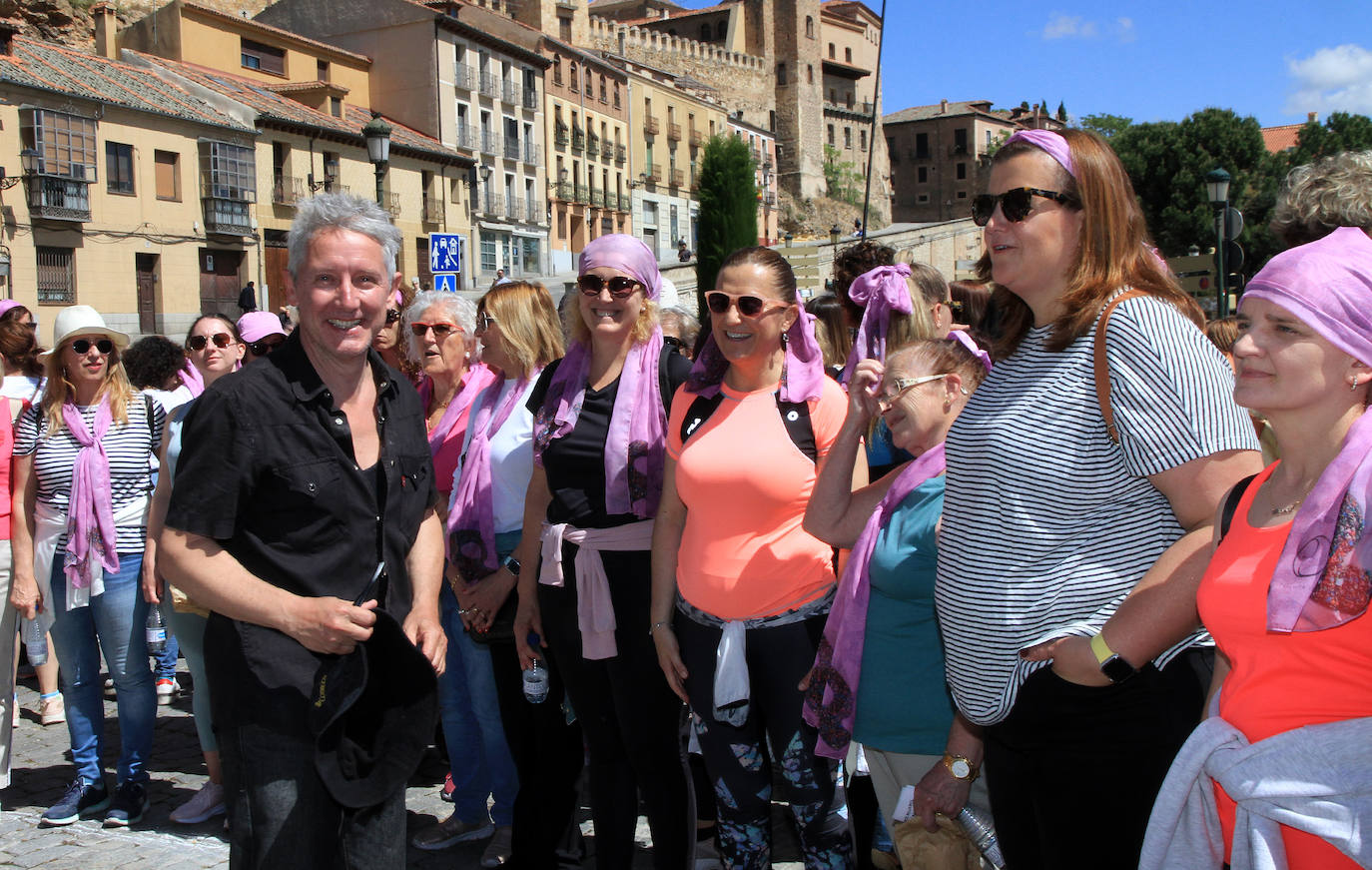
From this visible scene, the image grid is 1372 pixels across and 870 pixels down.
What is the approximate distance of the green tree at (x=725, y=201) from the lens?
4794cm

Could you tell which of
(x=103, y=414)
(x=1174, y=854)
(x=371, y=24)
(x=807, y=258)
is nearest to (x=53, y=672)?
(x=103, y=414)

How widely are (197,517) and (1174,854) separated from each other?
2.09m

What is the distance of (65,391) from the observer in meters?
4.93

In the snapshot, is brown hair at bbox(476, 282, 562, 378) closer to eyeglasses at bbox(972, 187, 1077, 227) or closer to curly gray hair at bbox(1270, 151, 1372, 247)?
eyeglasses at bbox(972, 187, 1077, 227)

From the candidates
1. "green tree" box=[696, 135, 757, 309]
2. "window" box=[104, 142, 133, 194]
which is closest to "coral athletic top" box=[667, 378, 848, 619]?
"window" box=[104, 142, 133, 194]

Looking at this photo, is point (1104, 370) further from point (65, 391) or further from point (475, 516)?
point (65, 391)

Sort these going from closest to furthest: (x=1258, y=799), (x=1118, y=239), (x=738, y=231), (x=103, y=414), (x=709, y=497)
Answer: (x=1258, y=799), (x=1118, y=239), (x=709, y=497), (x=103, y=414), (x=738, y=231)

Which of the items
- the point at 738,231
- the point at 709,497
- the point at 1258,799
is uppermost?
the point at 738,231

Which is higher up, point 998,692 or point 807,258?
point 807,258

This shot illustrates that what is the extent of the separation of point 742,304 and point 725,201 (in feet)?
152

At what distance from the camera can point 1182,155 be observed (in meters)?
50.6

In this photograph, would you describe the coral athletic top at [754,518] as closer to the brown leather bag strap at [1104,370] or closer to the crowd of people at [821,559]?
the crowd of people at [821,559]

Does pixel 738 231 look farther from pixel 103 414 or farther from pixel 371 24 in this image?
pixel 103 414

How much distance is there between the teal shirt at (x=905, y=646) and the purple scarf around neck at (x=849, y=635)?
0.08 feet
